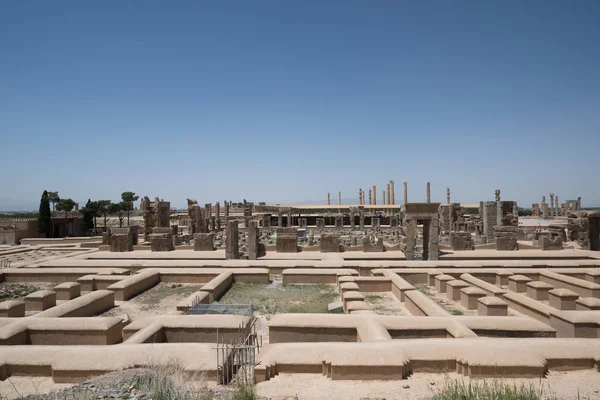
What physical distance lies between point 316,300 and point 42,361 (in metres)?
7.36

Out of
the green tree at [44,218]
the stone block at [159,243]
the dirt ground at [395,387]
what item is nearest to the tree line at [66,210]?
the green tree at [44,218]

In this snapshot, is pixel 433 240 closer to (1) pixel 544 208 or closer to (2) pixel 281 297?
(2) pixel 281 297

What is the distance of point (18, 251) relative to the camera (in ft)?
74.6

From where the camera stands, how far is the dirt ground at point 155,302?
10.9m

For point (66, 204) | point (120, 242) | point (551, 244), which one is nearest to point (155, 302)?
point (120, 242)

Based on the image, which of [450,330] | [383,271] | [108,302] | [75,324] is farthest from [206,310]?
[383,271]

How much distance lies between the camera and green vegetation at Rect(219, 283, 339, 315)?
10.8 meters

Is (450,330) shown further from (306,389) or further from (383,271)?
(383,271)

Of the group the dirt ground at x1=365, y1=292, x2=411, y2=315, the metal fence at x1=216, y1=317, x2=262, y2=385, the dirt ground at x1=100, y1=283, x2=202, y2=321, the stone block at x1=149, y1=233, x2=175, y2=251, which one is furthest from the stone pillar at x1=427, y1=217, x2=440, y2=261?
the stone block at x1=149, y1=233, x2=175, y2=251

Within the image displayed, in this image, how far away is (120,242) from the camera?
2052 cm

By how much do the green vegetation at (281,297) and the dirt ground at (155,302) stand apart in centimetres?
159

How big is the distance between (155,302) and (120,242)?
1010 cm

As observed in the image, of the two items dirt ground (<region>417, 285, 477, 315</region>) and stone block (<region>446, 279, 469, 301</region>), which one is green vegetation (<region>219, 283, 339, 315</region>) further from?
stone block (<region>446, 279, 469, 301</region>)

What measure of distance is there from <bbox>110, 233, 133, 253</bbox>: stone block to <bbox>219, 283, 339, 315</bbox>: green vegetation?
962 centimetres
